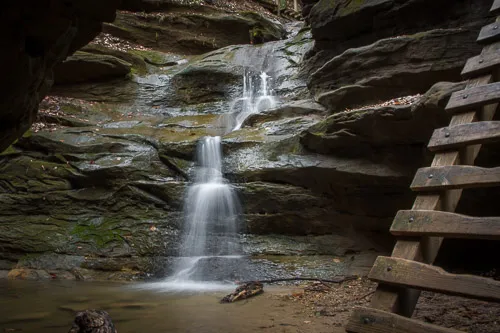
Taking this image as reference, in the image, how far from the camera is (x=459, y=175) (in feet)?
9.51

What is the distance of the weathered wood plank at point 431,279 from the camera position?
2373mm

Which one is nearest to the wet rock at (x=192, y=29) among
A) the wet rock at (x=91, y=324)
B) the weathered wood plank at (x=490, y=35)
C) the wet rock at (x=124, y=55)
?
the wet rock at (x=124, y=55)

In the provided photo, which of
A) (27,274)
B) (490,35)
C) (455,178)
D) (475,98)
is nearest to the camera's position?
(455,178)

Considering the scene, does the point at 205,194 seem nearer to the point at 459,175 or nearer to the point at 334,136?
the point at 334,136

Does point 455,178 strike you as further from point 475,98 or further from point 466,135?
point 475,98

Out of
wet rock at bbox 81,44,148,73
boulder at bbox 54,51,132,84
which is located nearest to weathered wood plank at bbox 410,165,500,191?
boulder at bbox 54,51,132,84

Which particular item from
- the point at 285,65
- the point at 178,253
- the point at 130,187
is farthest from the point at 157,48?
the point at 178,253

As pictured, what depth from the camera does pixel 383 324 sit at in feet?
8.19

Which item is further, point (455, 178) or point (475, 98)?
point (475, 98)

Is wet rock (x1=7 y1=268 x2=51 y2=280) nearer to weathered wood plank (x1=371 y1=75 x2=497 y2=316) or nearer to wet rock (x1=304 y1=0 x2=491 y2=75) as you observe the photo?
weathered wood plank (x1=371 y1=75 x2=497 y2=316)

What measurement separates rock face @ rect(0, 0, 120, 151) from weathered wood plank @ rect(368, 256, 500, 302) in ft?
11.3

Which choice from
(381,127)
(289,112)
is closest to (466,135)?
(381,127)

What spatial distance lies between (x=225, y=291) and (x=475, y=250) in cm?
482

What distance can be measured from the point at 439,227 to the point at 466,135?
3.12 feet
